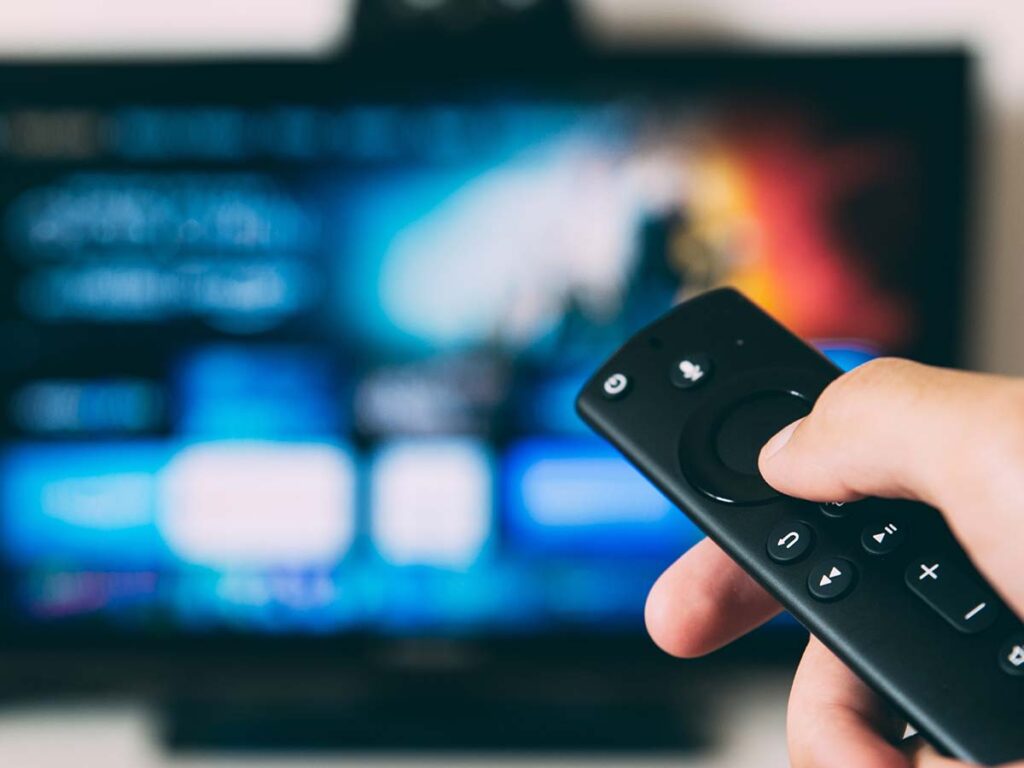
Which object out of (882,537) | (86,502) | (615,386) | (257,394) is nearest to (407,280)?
(257,394)

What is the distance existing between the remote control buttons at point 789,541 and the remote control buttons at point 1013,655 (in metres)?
0.08

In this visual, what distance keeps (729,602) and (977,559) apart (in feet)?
0.47

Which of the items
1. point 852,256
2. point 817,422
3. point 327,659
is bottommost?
point 327,659

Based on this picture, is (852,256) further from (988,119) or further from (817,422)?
(817,422)

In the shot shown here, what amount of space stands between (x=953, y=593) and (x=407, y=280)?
710 millimetres

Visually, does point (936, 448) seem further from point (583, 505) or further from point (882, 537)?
point (583, 505)

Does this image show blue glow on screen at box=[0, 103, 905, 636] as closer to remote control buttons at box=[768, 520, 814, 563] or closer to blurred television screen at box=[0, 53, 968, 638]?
blurred television screen at box=[0, 53, 968, 638]

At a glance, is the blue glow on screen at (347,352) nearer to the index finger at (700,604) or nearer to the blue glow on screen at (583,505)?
the blue glow on screen at (583,505)

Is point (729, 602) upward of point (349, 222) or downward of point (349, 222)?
downward

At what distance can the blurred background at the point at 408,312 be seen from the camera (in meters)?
1.04

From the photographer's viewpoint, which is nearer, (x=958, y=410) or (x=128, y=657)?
(x=958, y=410)

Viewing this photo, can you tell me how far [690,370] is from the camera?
50 centimetres

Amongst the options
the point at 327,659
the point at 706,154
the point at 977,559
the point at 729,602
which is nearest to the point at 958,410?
the point at 977,559

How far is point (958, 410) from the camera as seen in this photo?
36cm
